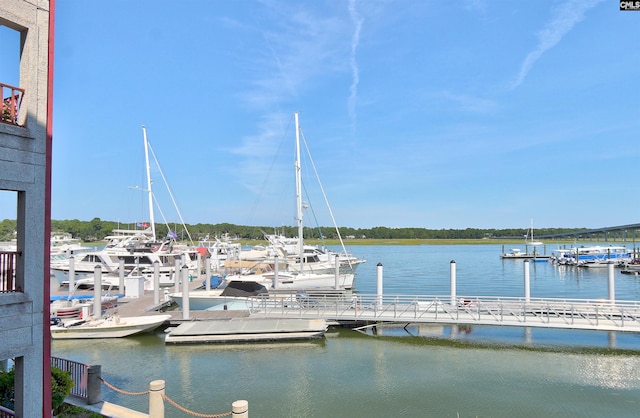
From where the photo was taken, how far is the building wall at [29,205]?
22.7 feet

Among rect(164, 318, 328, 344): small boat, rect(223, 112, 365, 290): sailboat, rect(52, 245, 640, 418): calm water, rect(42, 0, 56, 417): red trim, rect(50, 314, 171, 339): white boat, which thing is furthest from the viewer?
rect(223, 112, 365, 290): sailboat

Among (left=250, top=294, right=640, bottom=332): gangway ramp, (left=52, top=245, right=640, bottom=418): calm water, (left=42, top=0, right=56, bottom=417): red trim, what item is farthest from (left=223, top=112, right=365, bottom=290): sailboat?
(left=42, top=0, right=56, bottom=417): red trim

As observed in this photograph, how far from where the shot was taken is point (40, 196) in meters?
7.31

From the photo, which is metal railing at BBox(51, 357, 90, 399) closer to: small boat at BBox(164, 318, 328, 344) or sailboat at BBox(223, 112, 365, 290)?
small boat at BBox(164, 318, 328, 344)

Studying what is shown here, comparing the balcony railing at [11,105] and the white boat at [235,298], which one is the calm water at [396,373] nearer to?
the white boat at [235,298]

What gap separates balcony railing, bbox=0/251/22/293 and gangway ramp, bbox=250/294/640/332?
1831 cm

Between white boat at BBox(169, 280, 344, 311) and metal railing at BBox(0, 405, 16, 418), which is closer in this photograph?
metal railing at BBox(0, 405, 16, 418)

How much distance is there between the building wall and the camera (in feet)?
22.7

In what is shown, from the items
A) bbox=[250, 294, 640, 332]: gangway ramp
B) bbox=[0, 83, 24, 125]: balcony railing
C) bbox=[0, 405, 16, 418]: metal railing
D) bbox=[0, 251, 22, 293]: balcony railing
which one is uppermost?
bbox=[0, 83, 24, 125]: balcony railing

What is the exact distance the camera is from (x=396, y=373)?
682 inches

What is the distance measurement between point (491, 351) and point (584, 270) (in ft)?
217

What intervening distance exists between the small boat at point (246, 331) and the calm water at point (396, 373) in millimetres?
497

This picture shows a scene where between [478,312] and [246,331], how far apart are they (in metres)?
Result: 11.7

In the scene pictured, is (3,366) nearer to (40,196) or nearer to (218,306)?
(40,196)
